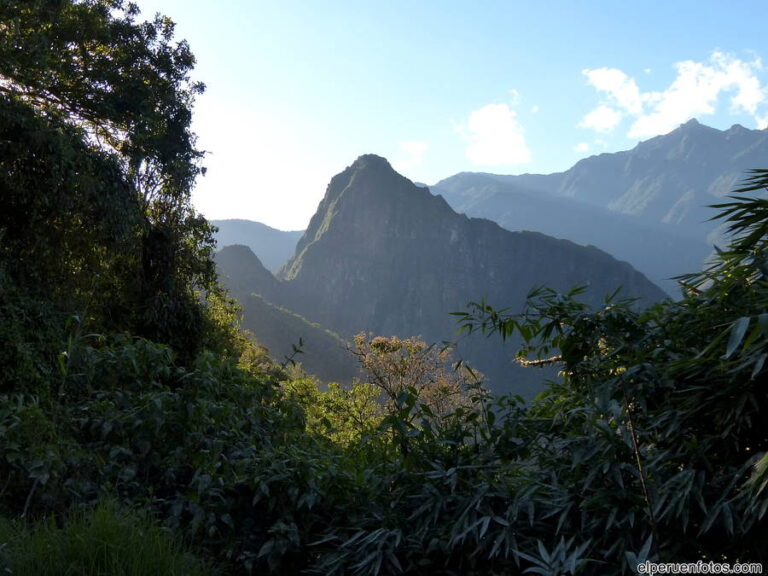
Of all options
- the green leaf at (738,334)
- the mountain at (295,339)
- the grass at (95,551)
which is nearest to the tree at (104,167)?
the grass at (95,551)

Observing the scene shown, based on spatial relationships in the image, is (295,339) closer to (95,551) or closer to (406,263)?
(406,263)

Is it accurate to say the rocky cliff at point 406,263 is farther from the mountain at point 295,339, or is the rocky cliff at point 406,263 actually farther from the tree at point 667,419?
the tree at point 667,419

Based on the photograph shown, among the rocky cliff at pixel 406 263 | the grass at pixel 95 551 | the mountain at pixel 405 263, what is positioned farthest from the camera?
the rocky cliff at pixel 406 263

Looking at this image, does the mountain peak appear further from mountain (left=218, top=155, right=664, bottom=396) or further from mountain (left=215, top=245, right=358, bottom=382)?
mountain (left=215, top=245, right=358, bottom=382)

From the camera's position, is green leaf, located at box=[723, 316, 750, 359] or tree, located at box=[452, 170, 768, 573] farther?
tree, located at box=[452, 170, 768, 573]

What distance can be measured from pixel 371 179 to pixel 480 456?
158 m

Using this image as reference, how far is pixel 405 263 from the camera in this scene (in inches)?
6122

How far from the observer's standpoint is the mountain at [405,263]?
143 m

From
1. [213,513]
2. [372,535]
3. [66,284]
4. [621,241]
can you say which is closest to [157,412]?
[213,513]

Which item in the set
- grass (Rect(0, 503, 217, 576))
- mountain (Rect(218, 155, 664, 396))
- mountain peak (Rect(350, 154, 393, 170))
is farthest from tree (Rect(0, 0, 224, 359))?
mountain peak (Rect(350, 154, 393, 170))

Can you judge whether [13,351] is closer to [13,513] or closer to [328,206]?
[13,513]

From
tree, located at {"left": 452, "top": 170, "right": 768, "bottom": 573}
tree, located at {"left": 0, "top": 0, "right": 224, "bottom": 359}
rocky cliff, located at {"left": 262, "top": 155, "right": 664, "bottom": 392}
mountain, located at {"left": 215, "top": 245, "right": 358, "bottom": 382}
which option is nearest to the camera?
tree, located at {"left": 452, "top": 170, "right": 768, "bottom": 573}

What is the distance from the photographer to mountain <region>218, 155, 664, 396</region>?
470 feet

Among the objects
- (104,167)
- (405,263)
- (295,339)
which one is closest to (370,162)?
(405,263)
